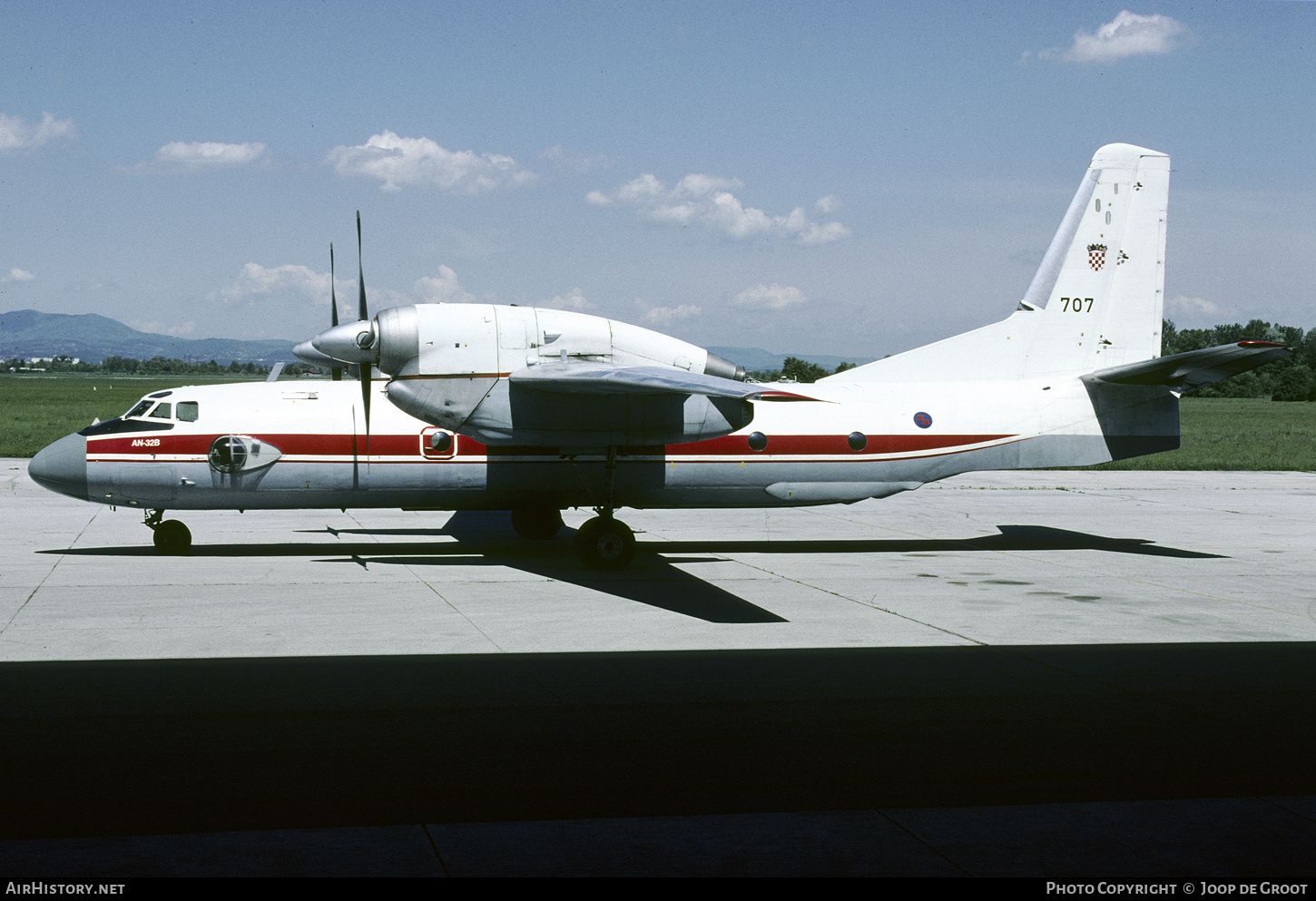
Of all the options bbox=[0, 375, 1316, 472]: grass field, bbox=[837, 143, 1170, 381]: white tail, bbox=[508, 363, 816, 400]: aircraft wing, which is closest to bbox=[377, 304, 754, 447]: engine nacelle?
bbox=[508, 363, 816, 400]: aircraft wing

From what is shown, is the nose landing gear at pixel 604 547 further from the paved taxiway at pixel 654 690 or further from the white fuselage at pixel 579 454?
the white fuselage at pixel 579 454

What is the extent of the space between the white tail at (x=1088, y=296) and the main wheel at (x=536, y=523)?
22.1 feet

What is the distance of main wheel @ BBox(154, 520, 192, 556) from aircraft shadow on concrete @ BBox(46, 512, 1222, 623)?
0.91 ft

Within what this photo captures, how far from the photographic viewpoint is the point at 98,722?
9164 mm

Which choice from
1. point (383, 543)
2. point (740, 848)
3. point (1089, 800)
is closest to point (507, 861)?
point (740, 848)

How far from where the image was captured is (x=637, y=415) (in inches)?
724

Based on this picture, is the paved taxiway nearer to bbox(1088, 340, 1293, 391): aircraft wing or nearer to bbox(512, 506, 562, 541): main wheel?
bbox(512, 506, 562, 541): main wheel

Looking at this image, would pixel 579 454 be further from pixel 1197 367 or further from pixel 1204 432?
pixel 1204 432

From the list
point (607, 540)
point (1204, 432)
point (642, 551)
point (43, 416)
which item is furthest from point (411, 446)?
point (43, 416)

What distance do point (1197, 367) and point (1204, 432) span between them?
53440 mm

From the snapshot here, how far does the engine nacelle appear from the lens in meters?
17.7

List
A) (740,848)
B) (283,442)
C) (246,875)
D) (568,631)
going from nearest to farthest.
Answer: (246,875) → (740,848) → (568,631) → (283,442)

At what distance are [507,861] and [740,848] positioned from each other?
4.47ft

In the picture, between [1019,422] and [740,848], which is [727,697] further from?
[1019,422]
